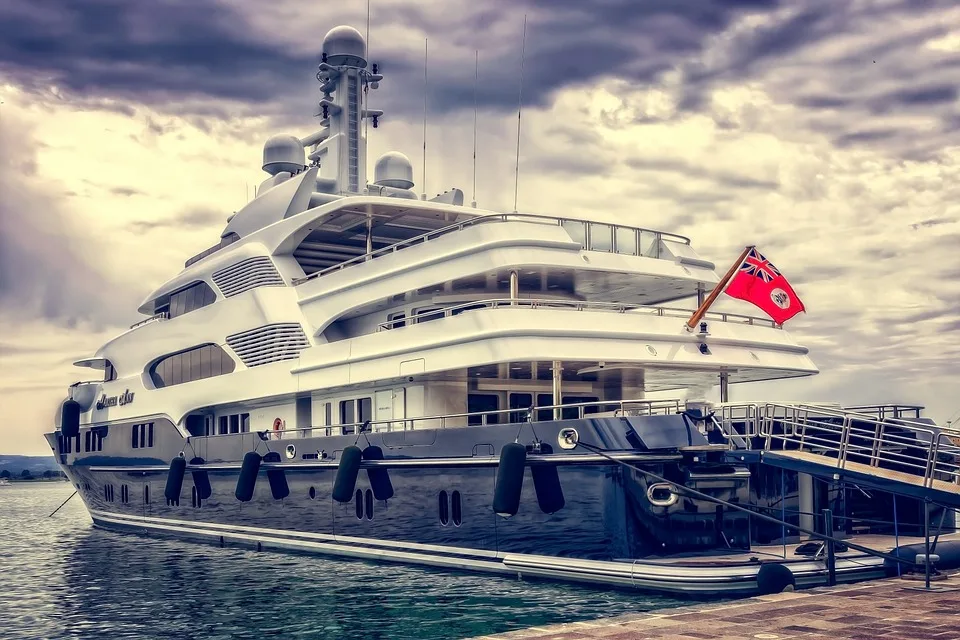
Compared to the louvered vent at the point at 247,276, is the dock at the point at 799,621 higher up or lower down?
lower down

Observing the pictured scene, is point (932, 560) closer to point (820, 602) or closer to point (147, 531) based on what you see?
point (820, 602)

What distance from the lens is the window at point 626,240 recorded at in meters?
21.4

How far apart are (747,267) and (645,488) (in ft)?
18.9

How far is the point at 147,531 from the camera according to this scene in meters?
29.4

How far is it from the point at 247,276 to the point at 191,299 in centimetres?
462

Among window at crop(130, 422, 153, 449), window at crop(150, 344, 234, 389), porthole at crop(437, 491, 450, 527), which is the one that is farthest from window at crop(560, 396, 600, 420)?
window at crop(130, 422, 153, 449)

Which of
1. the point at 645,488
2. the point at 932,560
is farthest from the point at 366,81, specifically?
the point at 932,560

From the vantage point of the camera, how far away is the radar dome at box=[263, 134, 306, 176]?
1251 inches

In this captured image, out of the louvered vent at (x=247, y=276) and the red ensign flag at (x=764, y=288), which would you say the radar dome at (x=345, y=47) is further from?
the red ensign flag at (x=764, y=288)

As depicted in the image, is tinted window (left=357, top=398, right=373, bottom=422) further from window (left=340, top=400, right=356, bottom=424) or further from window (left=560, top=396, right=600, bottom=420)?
window (left=560, top=396, right=600, bottom=420)

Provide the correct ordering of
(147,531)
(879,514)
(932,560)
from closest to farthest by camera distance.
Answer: (932,560)
(879,514)
(147,531)

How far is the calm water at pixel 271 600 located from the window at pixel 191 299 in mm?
8470

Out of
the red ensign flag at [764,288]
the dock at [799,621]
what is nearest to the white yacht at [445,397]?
the red ensign flag at [764,288]

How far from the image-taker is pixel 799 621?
36.2 feet
